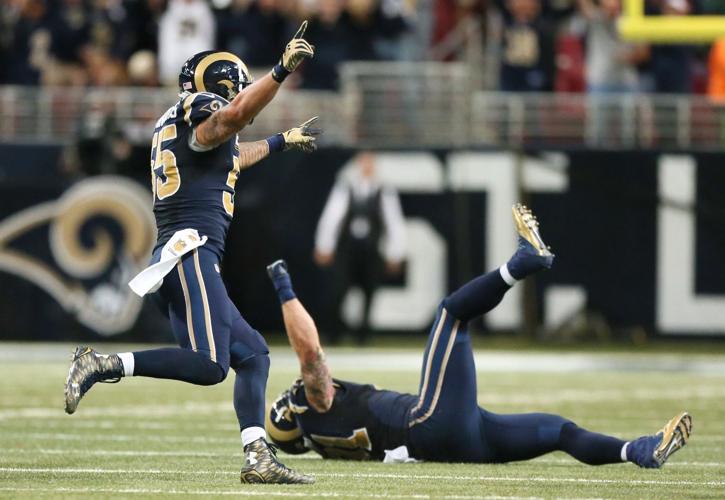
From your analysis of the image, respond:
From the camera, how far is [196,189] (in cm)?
634

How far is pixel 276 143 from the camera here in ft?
22.8

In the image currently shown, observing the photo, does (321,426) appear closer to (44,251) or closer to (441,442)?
(441,442)

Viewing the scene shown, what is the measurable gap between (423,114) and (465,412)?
9.47 m

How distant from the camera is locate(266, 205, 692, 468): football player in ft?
→ 21.6

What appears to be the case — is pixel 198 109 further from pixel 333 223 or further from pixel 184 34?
pixel 184 34

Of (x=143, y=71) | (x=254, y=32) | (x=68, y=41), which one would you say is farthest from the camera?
(x=68, y=41)

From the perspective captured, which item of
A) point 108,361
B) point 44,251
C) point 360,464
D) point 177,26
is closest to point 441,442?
point 360,464

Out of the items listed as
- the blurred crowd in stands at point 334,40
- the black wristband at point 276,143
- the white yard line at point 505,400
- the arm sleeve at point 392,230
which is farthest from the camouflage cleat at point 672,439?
the blurred crowd in stands at point 334,40

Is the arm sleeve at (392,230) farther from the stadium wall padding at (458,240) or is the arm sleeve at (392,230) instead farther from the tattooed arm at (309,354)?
the tattooed arm at (309,354)

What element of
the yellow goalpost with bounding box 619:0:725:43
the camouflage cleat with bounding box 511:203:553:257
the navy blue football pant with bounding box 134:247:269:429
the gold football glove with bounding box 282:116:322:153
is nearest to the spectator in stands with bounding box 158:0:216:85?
the yellow goalpost with bounding box 619:0:725:43

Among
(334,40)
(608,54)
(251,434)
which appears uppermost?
(334,40)

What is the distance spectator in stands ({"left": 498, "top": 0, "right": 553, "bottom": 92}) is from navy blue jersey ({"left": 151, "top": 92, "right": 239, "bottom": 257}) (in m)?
9.78

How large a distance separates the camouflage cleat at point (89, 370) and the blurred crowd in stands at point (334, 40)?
10.2 m

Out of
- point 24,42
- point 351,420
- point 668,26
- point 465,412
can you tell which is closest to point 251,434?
point 351,420
